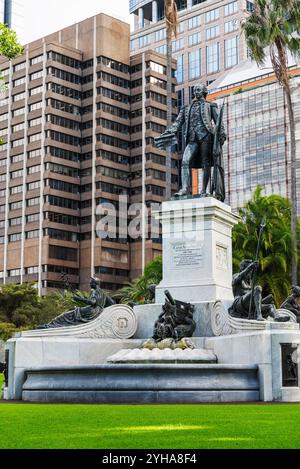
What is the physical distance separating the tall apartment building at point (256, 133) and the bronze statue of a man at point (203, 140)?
3236 inches

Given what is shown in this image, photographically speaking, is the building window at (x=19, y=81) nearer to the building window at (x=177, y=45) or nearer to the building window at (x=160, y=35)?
the building window at (x=177, y=45)

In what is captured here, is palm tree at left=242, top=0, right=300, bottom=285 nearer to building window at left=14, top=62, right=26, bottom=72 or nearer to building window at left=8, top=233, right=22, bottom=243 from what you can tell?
building window at left=8, top=233, right=22, bottom=243

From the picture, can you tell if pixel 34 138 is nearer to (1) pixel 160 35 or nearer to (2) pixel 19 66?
(2) pixel 19 66

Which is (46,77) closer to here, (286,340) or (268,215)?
(268,215)

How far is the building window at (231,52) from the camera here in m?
152

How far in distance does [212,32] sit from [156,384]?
150 meters

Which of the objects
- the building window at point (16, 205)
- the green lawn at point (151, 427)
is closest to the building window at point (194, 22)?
the building window at point (16, 205)

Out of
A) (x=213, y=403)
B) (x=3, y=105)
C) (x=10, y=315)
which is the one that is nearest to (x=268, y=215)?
(x=213, y=403)

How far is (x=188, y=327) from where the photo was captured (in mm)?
19469

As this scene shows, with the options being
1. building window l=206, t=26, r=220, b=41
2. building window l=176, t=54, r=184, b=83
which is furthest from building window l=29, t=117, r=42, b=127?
building window l=206, t=26, r=220, b=41

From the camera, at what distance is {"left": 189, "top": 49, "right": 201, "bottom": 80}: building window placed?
157 meters

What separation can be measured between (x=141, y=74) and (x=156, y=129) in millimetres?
10475

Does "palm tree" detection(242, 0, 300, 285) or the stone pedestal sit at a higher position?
"palm tree" detection(242, 0, 300, 285)

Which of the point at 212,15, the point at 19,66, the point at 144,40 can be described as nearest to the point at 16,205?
the point at 19,66
